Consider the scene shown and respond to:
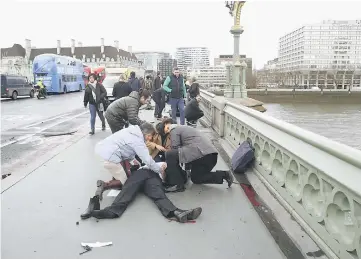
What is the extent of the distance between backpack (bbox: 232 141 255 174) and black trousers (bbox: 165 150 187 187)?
1.14 meters

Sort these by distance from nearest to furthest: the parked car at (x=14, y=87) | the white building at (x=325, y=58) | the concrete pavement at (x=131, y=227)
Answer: the concrete pavement at (x=131, y=227)
the parked car at (x=14, y=87)
the white building at (x=325, y=58)

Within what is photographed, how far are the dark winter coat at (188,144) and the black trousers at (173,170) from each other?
0.10 m

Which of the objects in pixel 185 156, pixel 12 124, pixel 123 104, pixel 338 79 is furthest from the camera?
pixel 338 79

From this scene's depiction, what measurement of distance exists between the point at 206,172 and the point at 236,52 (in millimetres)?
14053

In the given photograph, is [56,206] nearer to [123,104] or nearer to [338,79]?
[123,104]

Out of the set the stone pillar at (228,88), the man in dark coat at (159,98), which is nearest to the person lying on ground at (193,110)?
the man in dark coat at (159,98)

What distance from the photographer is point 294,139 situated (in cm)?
381

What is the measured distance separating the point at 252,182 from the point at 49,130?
8.85 meters

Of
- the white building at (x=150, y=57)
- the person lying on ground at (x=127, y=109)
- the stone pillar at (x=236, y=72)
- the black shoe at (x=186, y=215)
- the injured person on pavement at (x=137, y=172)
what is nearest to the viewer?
the black shoe at (x=186, y=215)

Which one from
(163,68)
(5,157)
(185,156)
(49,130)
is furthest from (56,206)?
(163,68)

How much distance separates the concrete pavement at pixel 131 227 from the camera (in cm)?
332

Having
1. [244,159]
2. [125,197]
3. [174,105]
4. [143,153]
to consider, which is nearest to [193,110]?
[174,105]

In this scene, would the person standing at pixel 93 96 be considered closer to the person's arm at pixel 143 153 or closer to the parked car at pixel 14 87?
the person's arm at pixel 143 153

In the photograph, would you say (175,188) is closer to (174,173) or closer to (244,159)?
(174,173)
